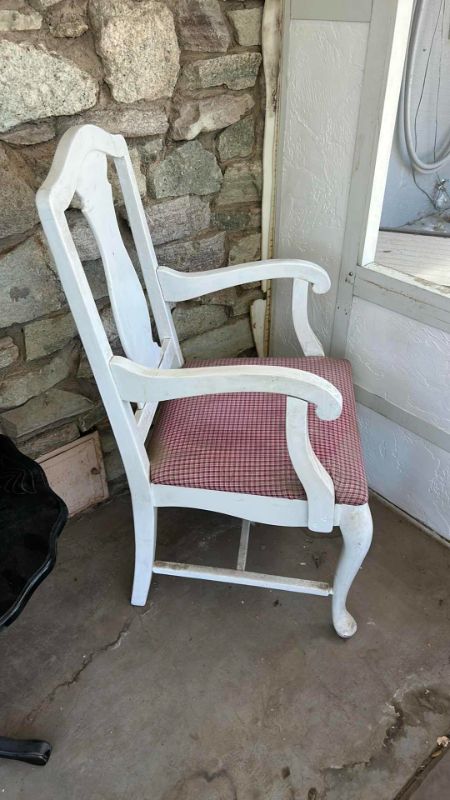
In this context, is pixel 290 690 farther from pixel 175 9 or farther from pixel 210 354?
pixel 175 9

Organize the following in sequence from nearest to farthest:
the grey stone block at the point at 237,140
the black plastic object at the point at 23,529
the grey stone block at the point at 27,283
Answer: the black plastic object at the point at 23,529 → the grey stone block at the point at 27,283 → the grey stone block at the point at 237,140

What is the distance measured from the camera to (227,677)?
4.46ft

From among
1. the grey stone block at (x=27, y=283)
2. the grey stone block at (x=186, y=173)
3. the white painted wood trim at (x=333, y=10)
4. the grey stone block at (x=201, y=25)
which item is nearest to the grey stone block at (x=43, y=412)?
the grey stone block at (x=27, y=283)

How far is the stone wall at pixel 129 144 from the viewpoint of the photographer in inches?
47.1

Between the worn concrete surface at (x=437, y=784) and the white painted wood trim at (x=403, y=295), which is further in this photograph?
the white painted wood trim at (x=403, y=295)

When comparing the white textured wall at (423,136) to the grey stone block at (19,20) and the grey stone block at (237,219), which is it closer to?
the grey stone block at (237,219)

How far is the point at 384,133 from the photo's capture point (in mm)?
1329

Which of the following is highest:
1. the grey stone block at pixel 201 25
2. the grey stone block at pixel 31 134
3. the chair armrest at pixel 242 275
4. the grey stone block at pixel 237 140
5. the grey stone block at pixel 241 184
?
the grey stone block at pixel 201 25

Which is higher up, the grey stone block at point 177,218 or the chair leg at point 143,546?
the grey stone block at point 177,218

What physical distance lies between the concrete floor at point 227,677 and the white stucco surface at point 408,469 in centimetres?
9

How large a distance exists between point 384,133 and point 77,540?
140 cm

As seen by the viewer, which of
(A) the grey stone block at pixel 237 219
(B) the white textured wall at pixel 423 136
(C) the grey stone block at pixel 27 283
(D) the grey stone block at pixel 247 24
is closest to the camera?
(C) the grey stone block at pixel 27 283

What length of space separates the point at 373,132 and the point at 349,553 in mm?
985

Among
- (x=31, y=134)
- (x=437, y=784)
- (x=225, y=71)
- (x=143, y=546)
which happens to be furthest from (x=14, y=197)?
(x=437, y=784)
